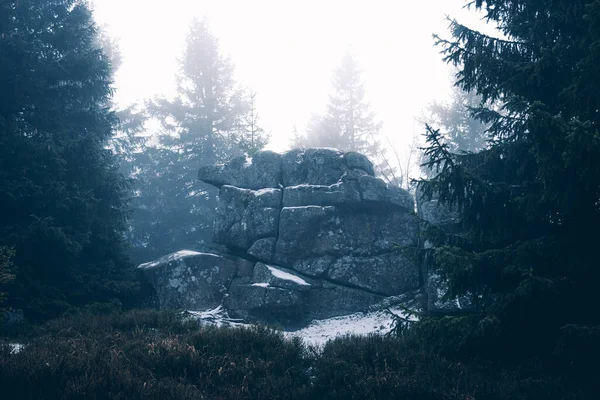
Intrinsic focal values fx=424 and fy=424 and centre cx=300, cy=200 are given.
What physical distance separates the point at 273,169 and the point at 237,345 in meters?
12.2

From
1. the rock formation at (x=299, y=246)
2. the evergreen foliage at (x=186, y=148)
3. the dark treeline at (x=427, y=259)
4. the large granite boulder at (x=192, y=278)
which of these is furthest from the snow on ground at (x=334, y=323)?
the evergreen foliage at (x=186, y=148)

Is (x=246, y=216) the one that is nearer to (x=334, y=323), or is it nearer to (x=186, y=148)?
(x=334, y=323)

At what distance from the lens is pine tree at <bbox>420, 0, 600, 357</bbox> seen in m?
7.44

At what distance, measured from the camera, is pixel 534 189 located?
8836mm

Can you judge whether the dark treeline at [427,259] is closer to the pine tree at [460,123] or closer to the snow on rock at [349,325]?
the snow on rock at [349,325]

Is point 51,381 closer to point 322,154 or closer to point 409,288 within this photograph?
point 409,288

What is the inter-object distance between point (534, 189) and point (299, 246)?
11.4m

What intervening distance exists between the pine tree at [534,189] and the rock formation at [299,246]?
7.35 metres

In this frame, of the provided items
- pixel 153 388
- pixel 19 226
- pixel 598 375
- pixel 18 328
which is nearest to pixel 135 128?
pixel 19 226

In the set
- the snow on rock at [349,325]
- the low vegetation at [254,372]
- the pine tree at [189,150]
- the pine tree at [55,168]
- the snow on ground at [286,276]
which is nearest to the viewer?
the low vegetation at [254,372]

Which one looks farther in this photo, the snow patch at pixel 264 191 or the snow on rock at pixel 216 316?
the snow patch at pixel 264 191

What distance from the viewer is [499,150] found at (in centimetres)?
1027

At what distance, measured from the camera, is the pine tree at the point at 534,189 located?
7.44 metres

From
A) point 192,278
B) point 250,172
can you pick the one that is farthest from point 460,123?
point 192,278
